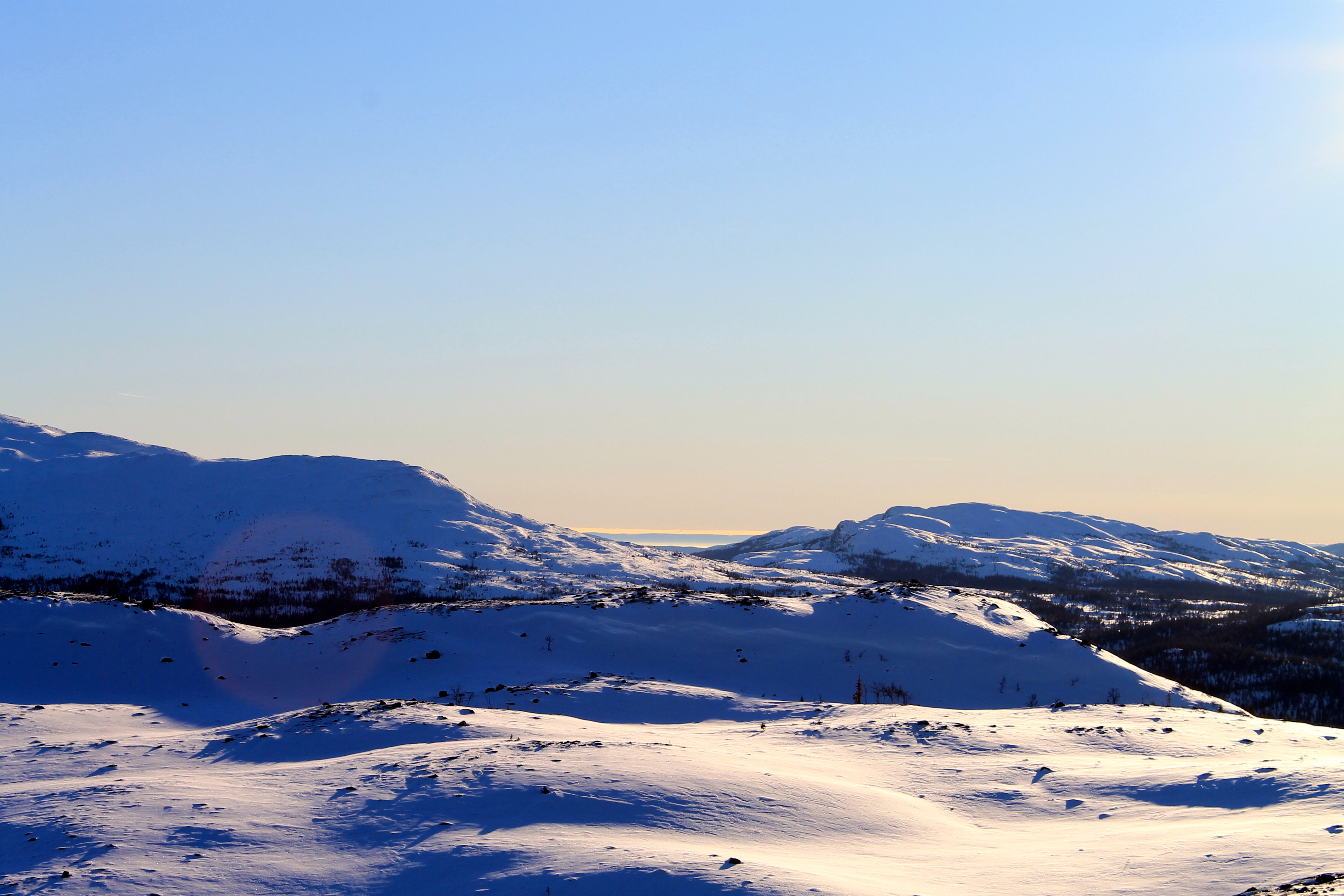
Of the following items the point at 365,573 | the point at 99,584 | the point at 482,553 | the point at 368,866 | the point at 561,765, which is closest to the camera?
the point at 368,866

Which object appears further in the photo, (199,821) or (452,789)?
(452,789)

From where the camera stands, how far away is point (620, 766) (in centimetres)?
1160

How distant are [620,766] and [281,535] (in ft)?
254

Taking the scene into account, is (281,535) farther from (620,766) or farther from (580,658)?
(620,766)

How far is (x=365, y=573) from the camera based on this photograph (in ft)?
225

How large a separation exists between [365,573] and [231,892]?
214ft

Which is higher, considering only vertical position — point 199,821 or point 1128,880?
point 1128,880

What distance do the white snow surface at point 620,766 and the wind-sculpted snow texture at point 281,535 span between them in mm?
36662

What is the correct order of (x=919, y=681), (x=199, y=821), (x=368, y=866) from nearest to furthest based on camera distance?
(x=368, y=866), (x=199, y=821), (x=919, y=681)

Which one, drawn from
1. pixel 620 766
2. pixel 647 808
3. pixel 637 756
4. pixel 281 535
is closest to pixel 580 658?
pixel 637 756

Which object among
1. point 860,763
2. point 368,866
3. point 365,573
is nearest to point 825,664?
point 860,763

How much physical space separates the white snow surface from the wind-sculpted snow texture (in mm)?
36662

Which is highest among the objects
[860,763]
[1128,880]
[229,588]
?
[1128,880]

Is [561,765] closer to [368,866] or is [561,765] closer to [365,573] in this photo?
[368,866]
